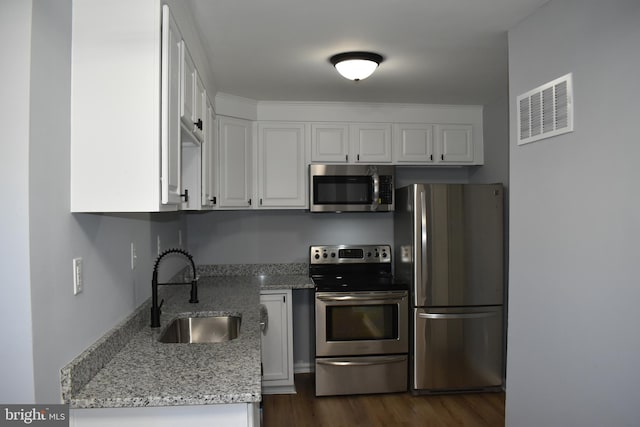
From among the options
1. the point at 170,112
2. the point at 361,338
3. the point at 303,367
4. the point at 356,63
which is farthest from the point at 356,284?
the point at 170,112

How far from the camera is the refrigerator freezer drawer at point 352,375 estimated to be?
137 inches

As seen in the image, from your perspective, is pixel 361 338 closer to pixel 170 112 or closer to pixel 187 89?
pixel 187 89

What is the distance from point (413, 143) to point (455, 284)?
1.24 m

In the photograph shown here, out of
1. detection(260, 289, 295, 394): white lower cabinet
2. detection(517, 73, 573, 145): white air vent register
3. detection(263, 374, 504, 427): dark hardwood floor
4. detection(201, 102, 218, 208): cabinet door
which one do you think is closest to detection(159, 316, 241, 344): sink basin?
detection(201, 102, 218, 208): cabinet door

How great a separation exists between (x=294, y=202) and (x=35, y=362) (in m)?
2.66

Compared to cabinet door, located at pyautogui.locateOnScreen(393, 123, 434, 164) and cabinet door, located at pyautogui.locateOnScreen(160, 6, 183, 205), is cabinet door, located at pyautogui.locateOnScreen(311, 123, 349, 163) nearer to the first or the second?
cabinet door, located at pyautogui.locateOnScreen(393, 123, 434, 164)

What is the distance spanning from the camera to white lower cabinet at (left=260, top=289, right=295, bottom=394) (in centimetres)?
358

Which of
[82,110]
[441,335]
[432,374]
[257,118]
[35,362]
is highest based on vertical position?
[257,118]

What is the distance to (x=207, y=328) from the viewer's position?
2.57 meters

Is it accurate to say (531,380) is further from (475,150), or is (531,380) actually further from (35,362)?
(475,150)

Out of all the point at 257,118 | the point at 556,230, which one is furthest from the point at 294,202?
the point at 556,230

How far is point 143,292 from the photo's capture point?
7.72 feet

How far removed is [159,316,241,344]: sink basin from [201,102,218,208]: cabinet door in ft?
2.16

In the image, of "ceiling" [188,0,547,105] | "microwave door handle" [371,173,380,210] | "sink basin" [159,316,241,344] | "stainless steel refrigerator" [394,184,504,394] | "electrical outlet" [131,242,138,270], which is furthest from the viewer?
"microwave door handle" [371,173,380,210]
